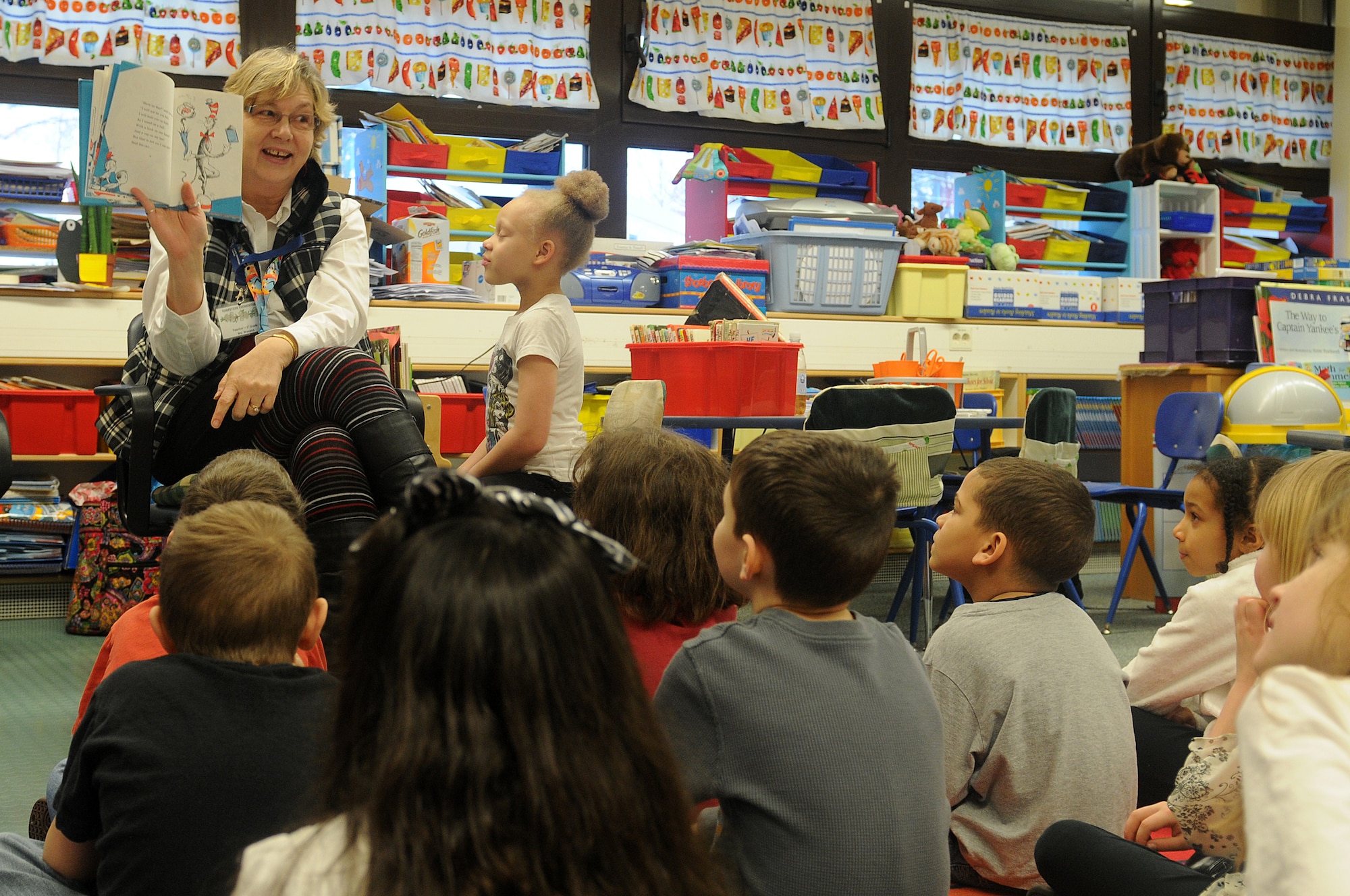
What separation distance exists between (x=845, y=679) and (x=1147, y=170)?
17.4ft

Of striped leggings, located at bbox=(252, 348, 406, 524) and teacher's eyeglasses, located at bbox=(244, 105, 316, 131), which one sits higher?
teacher's eyeglasses, located at bbox=(244, 105, 316, 131)

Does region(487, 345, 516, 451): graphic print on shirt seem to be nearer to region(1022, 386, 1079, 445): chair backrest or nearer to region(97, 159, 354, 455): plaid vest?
region(97, 159, 354, 455): plaid vest

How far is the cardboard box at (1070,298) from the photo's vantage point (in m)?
5.19

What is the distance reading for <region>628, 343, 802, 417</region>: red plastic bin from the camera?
271 centimetres

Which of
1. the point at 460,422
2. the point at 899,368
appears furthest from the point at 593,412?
the point at 899,368

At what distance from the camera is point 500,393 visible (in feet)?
8.15

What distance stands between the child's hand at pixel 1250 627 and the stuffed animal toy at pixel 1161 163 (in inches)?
197

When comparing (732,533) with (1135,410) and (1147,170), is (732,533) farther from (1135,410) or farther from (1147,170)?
(1147,170)

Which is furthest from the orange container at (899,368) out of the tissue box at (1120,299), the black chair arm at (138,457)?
the tissue box at (1120,299)

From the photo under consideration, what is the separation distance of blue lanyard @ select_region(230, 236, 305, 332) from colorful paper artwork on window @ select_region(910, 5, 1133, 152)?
4.04 m

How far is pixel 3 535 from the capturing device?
3664 millimetres

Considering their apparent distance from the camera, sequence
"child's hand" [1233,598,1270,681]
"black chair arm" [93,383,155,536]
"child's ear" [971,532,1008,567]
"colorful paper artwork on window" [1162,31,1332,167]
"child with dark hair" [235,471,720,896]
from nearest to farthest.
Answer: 1. "child with dark hair" [235,471,720,896]
2. "child's hand" [1233,598,1270,681]
3. "child's ear" [971,532,1008,567]
4. "black chair arm" [93,383,155,536]
5. "colorful paper artwork on window" [1162,31,1332,167]

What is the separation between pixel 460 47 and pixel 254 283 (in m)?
3.00

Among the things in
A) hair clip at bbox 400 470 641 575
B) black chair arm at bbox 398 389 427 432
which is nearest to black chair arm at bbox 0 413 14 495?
black chair arm at bbox 398 389 427 432
